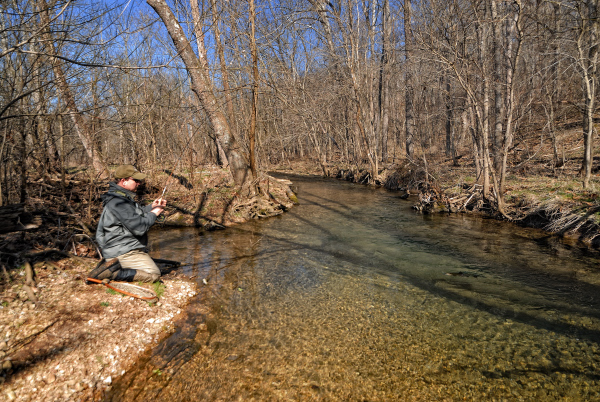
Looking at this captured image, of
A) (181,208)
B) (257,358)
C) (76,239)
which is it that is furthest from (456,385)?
(181,208)

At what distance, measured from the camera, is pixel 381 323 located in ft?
15.2

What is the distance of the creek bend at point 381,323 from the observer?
3.42m

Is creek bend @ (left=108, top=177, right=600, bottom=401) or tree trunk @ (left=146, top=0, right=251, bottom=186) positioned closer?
creek bend @ (left=108, top=177, right=600, bottom=401)

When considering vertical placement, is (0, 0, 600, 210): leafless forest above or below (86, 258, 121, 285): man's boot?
above

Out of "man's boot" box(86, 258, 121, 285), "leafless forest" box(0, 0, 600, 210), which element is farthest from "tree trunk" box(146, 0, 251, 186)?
"man's boot" box(86, 258, 121, 285)

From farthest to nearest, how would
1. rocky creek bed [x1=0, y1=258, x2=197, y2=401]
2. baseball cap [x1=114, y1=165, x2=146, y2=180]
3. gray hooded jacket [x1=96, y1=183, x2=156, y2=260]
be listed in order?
baseball cap [x1=114, y1=165, x2=146, y2=180] → gray hooded jacket [x1=96, y1=183, x2=156, y2=260] → rocky creek bed [x1=0, y1=258, x2=197, y2=401]

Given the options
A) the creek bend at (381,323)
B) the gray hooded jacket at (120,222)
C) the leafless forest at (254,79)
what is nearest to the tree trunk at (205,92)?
the leafless forest at (254,79)

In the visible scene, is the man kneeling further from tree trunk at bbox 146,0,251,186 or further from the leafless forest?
tree trunk at bbox 146,0,251,186

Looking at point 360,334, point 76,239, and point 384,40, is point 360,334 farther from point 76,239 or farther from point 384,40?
point 384,40

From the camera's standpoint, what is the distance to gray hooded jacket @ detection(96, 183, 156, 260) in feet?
15.4

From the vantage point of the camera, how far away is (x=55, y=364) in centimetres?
327

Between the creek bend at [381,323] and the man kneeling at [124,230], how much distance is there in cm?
106

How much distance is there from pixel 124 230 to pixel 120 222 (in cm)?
18

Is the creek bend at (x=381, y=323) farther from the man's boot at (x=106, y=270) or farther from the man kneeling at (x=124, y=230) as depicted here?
the man's boot at (x=106, y=270)
